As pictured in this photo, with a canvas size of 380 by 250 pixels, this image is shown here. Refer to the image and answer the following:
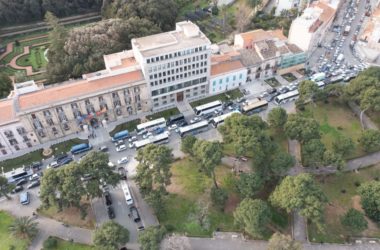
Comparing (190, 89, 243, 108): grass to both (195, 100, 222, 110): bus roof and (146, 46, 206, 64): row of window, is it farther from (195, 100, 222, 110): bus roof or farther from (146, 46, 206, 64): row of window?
(146, 46, 206, 64): row of window

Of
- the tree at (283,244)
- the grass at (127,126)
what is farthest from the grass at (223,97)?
the tree at (283,244)

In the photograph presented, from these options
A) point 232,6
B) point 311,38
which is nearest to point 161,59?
point 311,38

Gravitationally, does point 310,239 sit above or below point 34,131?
below

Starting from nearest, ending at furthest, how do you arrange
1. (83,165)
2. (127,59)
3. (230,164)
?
1. (83,165)
2. (230,164)
3. (127,59)

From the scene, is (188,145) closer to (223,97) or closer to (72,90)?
(223,97)

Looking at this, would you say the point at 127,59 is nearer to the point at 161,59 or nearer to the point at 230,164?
the point at 161,59

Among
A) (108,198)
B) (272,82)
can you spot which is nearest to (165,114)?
(108,198)

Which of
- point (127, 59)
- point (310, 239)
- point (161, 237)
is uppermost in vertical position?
point (127, 59)

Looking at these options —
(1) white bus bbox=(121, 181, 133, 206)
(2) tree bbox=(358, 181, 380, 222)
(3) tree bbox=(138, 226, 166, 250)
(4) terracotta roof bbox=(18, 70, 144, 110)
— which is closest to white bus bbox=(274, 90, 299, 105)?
(2) tree bbox=(358, 181, 380, 222)
